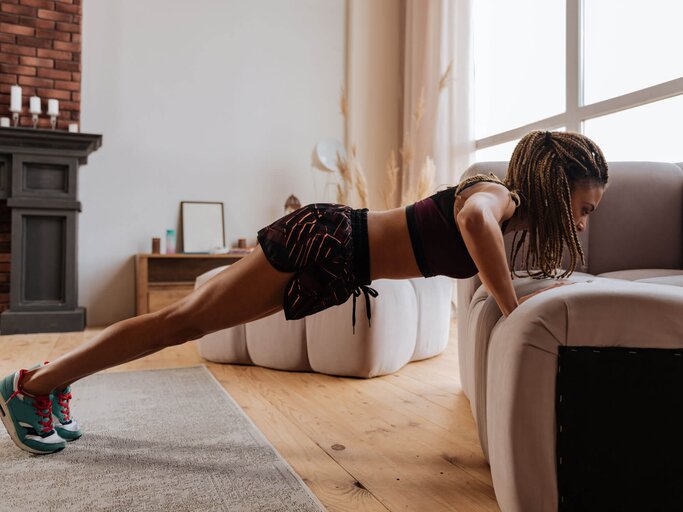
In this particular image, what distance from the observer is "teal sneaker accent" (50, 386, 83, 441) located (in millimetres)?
1445

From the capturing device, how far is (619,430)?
2.77 feet

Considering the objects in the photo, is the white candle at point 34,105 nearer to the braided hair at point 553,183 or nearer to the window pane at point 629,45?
the braided hair at point 553,183

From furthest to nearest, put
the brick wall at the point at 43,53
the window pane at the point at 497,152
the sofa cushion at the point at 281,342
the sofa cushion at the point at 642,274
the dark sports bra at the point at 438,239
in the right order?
the window pane at the point at 497,152, the brick wall at the point at 43,53, the sofa cushion at the point at 281,342, the sofa cushion at the point at 642,274, the dark sports bra at the point at 438,239

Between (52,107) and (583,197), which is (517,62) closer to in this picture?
(583,197)

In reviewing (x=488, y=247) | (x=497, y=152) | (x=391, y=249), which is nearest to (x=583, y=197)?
(x=488, y=247)

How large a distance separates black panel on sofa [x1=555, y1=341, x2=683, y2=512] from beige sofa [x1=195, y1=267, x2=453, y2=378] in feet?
4.45

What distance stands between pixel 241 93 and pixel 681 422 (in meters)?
4.23

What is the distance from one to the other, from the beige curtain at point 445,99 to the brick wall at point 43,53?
2439 mm

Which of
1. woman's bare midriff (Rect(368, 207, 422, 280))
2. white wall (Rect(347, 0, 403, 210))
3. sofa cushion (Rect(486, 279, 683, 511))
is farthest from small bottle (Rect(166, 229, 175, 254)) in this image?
sofa cushion (Rect(486, 279, 683, 511))

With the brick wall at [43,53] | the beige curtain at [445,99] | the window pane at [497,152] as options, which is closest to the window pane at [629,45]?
the window pane at [497,152]

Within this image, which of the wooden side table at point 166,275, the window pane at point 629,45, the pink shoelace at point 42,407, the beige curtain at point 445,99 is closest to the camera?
the pink shoelace at point 42,407

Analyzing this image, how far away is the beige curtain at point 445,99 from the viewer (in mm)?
4242

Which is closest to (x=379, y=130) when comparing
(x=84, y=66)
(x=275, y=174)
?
(x=275, y=174)

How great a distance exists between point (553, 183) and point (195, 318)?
2.93ft
